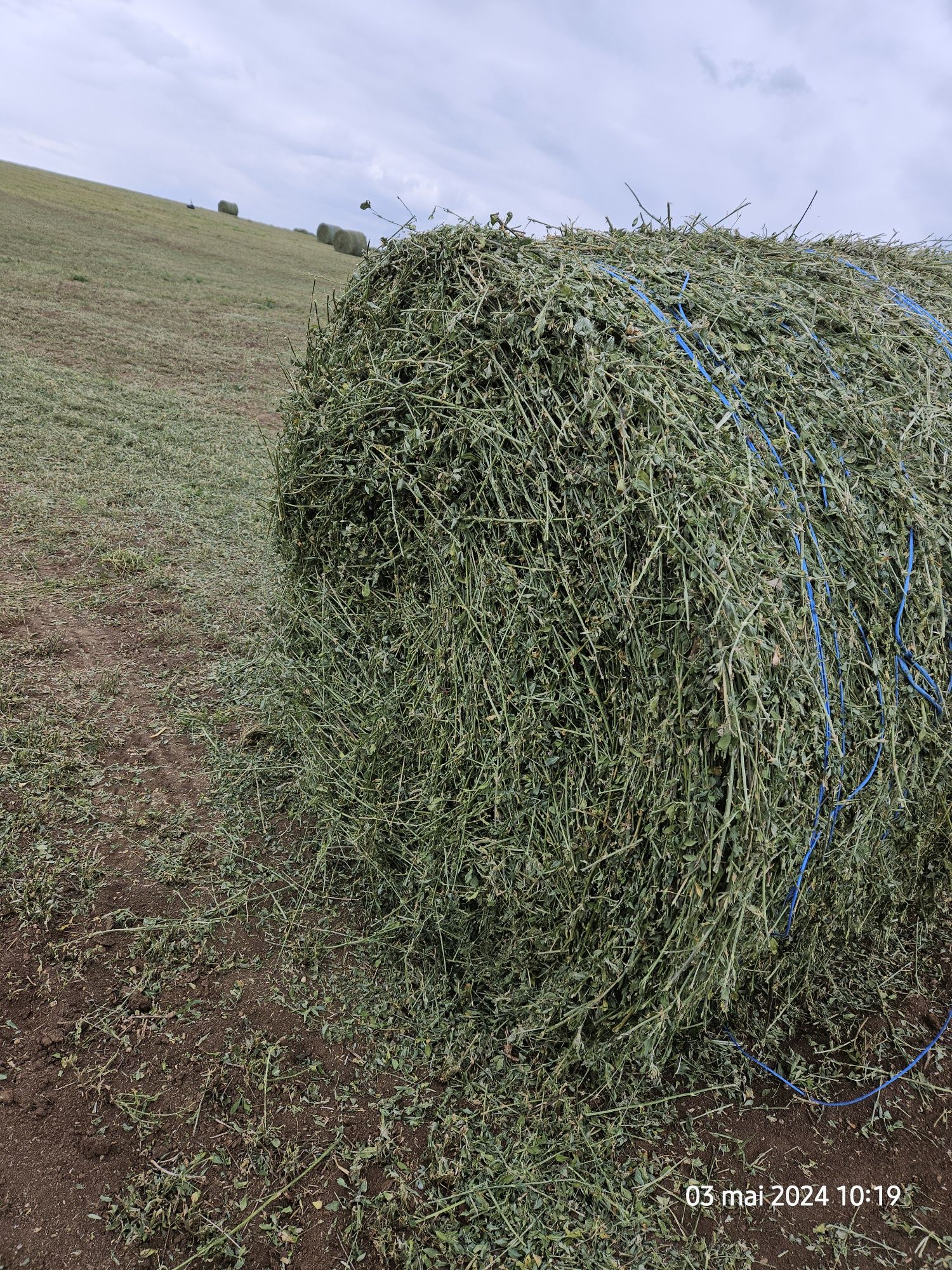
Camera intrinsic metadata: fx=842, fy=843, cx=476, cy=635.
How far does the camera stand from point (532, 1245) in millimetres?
2377

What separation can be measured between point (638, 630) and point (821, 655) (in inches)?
22.5

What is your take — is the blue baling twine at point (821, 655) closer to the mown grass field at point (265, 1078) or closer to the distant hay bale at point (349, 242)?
the mown grass field at point (265, 1078)

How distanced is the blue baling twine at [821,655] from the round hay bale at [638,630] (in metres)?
0.01

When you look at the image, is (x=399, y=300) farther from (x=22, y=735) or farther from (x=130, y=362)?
(x=130, y=362)

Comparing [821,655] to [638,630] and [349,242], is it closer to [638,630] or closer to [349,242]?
[638,630]

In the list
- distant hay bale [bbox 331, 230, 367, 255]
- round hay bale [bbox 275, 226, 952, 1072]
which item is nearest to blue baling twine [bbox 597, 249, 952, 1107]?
round hay bale [bbox 275, 226, 952, 1072]

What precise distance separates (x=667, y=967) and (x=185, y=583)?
4.36 metres

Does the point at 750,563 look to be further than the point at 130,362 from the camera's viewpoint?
No

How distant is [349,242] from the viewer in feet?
116

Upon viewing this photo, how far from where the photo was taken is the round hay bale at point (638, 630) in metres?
2.52

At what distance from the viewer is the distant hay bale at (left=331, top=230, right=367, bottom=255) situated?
35188 millimetres

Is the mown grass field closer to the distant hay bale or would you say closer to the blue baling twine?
the blue baling twine


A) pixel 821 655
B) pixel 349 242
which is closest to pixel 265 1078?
pixel 821 655

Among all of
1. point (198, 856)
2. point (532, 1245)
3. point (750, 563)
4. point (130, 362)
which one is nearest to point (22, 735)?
point (198, 856)
